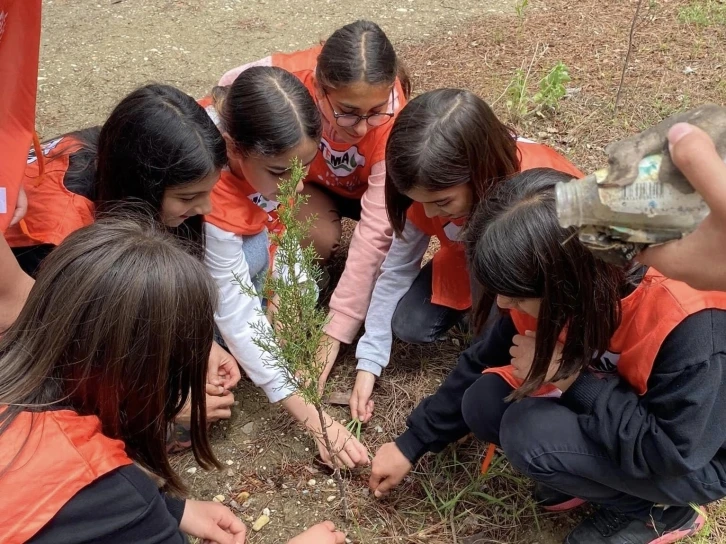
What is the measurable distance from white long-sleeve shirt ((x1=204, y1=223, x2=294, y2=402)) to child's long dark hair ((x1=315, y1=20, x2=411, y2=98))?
28.6 inches

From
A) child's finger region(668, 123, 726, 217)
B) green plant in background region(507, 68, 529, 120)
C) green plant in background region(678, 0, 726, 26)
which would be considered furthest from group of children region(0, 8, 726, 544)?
green plant in background region(678, 0, 726, 26)

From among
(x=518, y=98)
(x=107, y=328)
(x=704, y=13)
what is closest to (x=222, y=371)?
(x=107, y=328)

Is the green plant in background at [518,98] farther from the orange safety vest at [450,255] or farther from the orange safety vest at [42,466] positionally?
the orange safety vest at [42,466]

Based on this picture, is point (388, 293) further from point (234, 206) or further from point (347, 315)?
point (234, 206)

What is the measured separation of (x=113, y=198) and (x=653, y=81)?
3.47 m

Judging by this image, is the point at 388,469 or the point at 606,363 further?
the point at 388,469

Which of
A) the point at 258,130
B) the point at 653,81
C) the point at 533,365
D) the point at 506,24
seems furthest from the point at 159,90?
the point at 506,24

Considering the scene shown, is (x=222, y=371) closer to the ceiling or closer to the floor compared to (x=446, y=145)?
closer to the floor

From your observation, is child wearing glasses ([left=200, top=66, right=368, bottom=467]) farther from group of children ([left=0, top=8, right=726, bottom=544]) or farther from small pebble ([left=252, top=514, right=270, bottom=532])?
small pebble ([left=252, top=514, right=270, bottom=532])

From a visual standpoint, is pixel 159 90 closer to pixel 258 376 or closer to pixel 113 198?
pixel 113 198

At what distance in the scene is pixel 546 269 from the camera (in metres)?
1.50

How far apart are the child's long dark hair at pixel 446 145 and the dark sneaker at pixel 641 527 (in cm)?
110

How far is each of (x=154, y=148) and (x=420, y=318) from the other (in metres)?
1.23

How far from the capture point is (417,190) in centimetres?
211
